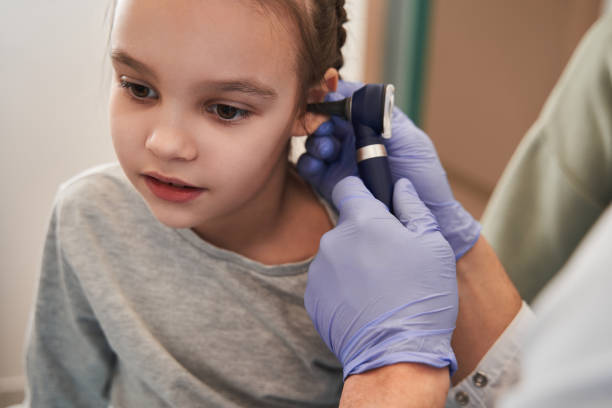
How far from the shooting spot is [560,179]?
3.50ft

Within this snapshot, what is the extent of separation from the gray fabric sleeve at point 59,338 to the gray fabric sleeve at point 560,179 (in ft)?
2.68

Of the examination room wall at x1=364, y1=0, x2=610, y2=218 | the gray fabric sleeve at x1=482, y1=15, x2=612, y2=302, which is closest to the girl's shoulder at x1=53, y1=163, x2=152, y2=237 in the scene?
the gray fabric sleeve at x1=482, y1=15, x2=612, y2=302

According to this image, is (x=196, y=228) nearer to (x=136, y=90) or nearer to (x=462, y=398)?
(x=136, y=90)

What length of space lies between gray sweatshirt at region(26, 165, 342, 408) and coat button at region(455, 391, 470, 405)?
20 centimetres

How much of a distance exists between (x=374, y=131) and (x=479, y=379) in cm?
43

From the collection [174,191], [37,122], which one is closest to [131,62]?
[174,191]

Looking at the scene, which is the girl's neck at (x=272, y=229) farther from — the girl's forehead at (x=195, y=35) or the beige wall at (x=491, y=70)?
the beige wall at (x=491, y=70)

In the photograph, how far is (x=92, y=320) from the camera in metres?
0.99

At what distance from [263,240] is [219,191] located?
0.21 m

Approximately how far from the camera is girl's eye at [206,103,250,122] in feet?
2.43

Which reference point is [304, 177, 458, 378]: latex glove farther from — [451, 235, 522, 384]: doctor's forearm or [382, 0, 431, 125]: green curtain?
[382, 0, 431, 125]: green curtain

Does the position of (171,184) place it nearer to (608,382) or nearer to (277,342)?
(277,342)

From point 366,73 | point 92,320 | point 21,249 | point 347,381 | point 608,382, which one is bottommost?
point 21,249

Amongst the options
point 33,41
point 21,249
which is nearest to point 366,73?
point 33,41
